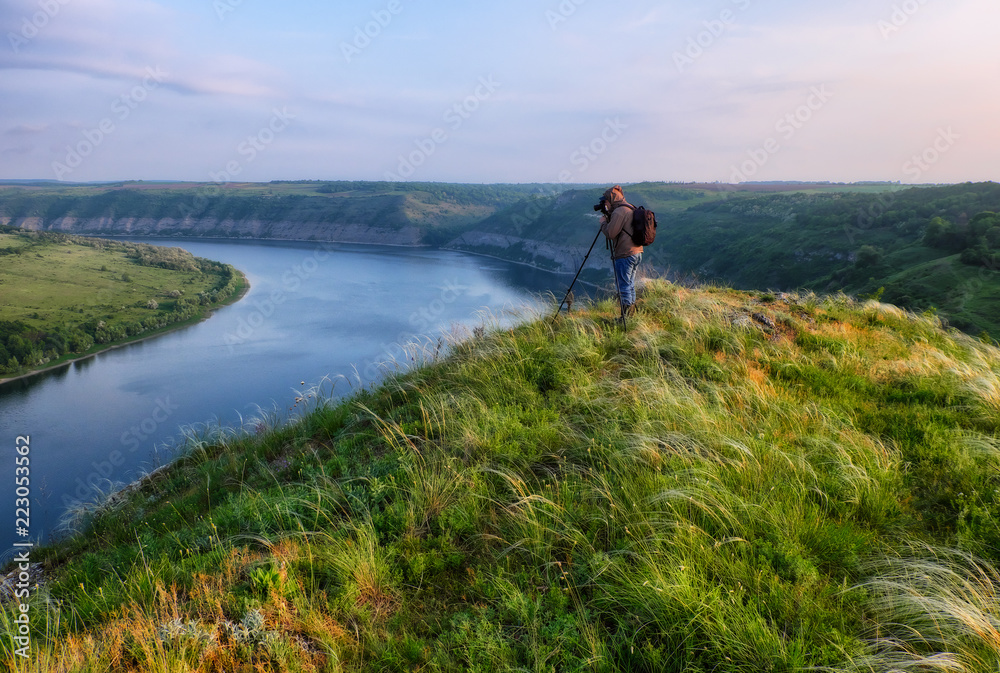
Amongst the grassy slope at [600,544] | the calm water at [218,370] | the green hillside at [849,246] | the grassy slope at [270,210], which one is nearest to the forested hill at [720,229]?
the green hillside at [849,246]

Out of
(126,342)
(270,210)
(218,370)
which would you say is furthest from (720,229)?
(270,210)

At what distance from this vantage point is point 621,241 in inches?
296

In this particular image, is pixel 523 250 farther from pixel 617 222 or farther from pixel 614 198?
pixel 617 222

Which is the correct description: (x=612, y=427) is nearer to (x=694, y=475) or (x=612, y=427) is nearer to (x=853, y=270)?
(x=694, y=475)

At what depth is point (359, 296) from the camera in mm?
87375

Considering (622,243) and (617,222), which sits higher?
(617,222)

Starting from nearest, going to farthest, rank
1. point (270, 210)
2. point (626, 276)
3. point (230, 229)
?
1. point (626, 276)
2. point (230, 229)
3. point (270, 210)

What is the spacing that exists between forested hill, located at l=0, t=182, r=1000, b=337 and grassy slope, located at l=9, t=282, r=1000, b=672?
8589 mm

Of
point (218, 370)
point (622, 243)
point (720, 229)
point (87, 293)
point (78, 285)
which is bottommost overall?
point (218, 370)

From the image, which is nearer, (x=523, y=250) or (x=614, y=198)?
(x=614, y=198)

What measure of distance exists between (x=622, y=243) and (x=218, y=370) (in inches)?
2337

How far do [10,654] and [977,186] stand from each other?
348 feet

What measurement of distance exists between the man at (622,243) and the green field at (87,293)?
Result: 7622 centimetres

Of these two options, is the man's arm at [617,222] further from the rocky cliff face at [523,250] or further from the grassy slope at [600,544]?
the rocky cliff face at [523,250]
